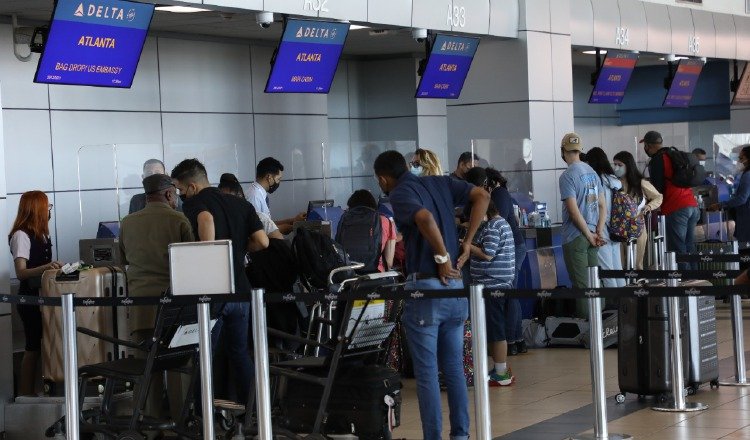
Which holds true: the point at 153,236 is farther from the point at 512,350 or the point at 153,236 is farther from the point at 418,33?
the point at 418,33

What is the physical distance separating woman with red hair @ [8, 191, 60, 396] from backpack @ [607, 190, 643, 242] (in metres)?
4.53

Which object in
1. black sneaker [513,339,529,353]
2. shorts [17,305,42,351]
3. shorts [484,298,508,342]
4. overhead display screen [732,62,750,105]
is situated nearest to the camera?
shorts [17,305,42,351]

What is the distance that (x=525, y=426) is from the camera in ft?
24.6

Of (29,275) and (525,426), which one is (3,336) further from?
(525,426)

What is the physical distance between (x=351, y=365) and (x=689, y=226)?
7.33 meters

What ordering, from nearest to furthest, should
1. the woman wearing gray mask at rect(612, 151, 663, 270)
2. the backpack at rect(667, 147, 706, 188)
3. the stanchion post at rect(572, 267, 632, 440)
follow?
the stanchion post at rect(572, 267, 632, 440) < the woman wearing gray mask at rect(612, 151, 663, 270) < the backpack at rect(667, 147, 706, 188)

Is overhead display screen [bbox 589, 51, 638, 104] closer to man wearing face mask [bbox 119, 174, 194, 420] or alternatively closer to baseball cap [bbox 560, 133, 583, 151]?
baseball cap [bbox 560, 133, 583, 151]

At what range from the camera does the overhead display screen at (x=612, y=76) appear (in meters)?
16.7

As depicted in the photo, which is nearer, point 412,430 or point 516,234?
point 412,430

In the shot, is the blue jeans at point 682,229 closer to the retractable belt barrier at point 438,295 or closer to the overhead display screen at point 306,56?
the overhead display screen at point 306,56

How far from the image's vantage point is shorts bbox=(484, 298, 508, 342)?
888cm

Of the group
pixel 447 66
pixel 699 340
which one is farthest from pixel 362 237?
pixel 447 66

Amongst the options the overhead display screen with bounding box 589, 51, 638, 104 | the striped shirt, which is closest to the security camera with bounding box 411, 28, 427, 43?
the overhead display screen with bounding box 589, 51, 638, 104

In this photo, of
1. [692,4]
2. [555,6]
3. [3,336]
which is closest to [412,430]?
[3,336]
